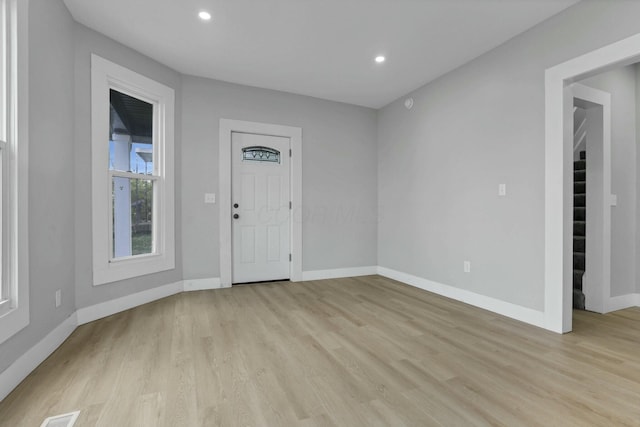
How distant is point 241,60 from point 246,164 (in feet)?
4.17

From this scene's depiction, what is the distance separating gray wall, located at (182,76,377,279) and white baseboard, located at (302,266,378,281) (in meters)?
0.07

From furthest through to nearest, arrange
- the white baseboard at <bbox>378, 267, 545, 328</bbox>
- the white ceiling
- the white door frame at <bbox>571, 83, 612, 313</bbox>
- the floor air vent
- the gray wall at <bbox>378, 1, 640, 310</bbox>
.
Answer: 1. the white door frame at <bbox>571, 83, 612, 313</bbox>
2. the white baseboard at <bbox>378, 267, 545, 328</bbox>
3. the gray wall at <bbox>378, 1, 640, 310</bbox>
4. the white ceiling
5. the floor air vent

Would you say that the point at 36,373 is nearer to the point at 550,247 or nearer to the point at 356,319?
the point at 356,319

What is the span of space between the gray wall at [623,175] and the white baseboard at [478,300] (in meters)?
1.14

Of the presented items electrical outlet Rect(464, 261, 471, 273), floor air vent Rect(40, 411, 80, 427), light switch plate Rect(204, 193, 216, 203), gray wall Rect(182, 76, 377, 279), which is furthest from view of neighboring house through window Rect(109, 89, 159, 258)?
electrical outlet Rect(464, 261, 471, 273)

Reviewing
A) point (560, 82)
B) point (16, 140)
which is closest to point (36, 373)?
point (16, 140)

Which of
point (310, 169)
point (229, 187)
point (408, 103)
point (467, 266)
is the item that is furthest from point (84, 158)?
point (467, 266)

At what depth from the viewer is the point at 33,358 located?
1855mm

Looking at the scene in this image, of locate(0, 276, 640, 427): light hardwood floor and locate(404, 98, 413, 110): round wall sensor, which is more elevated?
locate(404, 98, 413, 110): round wall sensor

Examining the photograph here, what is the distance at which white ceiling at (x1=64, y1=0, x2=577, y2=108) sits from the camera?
2.35 m

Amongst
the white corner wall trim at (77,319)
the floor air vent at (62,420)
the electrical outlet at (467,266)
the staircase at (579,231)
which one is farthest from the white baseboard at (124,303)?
the staircase at (579,231)

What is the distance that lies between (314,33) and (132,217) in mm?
2594

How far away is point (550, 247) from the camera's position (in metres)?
2.46

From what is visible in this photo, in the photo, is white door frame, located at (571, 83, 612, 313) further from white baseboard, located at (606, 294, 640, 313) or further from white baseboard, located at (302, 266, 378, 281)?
white baseboard, located at (302, 266, 378, 281)
